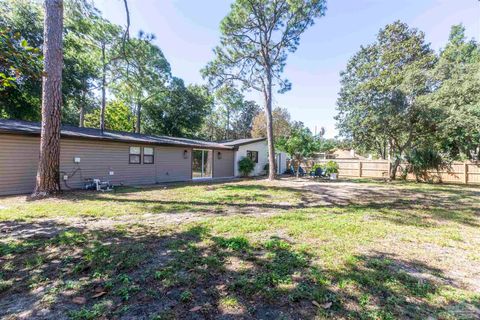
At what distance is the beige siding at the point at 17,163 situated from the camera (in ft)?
24.9

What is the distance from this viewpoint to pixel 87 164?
9555mm

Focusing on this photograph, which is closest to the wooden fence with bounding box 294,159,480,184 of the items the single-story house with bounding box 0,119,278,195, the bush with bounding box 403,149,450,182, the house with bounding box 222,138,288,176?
the bush with bounding box 403,149,450,182

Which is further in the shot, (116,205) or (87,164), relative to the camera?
(87,164)

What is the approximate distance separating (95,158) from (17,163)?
2.42 meters

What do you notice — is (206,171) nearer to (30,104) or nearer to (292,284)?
(30,104)

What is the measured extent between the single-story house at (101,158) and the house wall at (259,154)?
0.79 feet

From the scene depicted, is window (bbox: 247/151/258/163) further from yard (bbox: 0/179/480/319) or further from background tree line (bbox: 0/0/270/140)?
yard (bbox: 0/179/480/319)

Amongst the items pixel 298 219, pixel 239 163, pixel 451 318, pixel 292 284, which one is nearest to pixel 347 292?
pixel 292 284

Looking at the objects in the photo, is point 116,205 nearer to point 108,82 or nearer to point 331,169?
point 331,169

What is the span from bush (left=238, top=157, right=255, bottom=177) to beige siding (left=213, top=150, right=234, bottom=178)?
0.72m

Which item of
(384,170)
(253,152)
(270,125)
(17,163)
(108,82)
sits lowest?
(384,170)

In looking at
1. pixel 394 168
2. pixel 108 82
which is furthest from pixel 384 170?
pixel 108 82

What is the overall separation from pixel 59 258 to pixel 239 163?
13.9m

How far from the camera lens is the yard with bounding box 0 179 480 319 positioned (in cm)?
205
